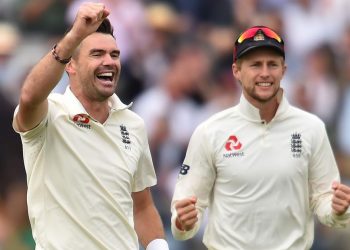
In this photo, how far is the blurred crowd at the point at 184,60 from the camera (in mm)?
11125

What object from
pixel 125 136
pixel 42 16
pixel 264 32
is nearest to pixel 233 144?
pixel 264 32

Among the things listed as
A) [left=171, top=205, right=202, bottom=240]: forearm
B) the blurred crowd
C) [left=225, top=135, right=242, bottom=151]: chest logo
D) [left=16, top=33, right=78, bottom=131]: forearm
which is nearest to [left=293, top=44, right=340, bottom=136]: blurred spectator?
the blurred crowd

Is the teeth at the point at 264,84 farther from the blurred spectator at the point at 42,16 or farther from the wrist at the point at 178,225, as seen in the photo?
the blurred spectator at the point at 42,16

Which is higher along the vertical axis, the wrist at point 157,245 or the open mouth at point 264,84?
the open mouth at point 264,84

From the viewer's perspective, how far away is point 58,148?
254 inches

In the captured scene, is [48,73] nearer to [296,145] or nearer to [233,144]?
[233,144]

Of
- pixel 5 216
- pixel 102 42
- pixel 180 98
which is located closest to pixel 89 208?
pixel 102 42

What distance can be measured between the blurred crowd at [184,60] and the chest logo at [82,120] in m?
4.14

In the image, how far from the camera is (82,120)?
6.56m

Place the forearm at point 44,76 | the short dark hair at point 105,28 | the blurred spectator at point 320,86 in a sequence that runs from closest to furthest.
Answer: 1. the forearm at point 44,76
2. the short dark hair at point 105,28
3. the blurred spectator at point 320,86

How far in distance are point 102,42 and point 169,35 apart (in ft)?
18.3

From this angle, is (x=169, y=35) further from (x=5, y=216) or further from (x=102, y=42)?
(x=102, y=42)

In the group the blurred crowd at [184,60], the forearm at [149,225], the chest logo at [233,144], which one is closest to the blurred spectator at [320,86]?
the blurred crowd at [184,60]

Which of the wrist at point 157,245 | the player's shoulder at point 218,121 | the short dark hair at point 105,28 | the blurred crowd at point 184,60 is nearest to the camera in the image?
the short dark hair at point 105,28
